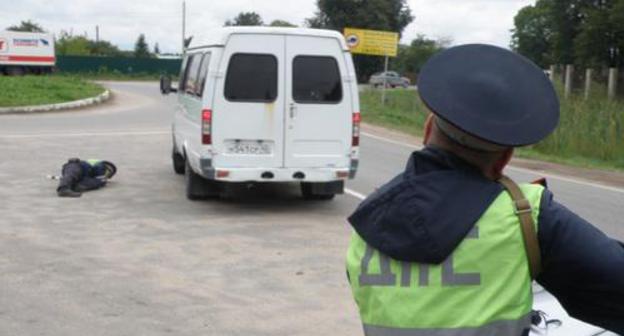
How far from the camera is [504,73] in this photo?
1.67 metres

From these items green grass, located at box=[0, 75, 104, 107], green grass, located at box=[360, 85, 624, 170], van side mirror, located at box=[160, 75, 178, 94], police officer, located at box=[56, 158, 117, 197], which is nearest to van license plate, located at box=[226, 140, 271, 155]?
police officer, located at box=[56, 158, 117, 197]

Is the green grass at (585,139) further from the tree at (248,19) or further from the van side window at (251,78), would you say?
the tree at (248,19)

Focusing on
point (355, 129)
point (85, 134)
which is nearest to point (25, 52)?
point (85, 134)

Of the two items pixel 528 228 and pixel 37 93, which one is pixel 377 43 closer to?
pixel 37 93

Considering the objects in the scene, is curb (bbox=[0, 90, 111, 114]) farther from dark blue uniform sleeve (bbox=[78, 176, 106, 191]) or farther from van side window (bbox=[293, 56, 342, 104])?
van side window (bbox=[293, 56, 342, 104])

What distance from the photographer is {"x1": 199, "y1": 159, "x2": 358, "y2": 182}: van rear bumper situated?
31.1 feet

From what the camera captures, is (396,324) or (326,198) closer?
(396,324)

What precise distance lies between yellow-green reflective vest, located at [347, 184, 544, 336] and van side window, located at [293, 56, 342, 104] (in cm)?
814

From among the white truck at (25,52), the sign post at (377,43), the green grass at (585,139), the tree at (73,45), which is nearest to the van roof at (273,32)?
the green grass at (585,139)

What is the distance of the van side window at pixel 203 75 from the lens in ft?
31.8

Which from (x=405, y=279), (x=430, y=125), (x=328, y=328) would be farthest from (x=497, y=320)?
(x=328, y=328)

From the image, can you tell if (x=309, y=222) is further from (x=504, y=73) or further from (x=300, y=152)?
Result: (x=504, y=73)

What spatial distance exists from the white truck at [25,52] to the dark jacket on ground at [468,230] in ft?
188

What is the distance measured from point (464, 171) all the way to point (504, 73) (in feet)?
0.71
